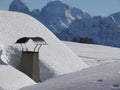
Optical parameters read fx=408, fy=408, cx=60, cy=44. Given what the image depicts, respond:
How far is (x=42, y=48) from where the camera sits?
493 inches

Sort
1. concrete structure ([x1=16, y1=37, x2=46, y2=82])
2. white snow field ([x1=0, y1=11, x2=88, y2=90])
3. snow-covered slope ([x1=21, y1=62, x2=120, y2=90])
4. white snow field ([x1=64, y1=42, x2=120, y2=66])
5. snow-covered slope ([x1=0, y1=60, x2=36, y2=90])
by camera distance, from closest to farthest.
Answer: snow-covered slope ([x1=21, y1=62, x2=120, y2=90]) → snow-covered slope ([x1=0, y1=60, x2=36, y2=90]) → concrete structure ([x1=16, y1=37, x2=46, y2=82]) → white snow field ([x1=0, y1=11, x2=88, y2=90]) → white snow field ([x1=64, y1=42, x2=120, y2=66])

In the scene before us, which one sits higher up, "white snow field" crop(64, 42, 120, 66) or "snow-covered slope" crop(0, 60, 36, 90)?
"snow-covered slope" crop(0, 60, 36, 90)

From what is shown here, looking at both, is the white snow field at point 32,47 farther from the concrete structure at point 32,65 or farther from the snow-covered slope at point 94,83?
the snow-covered slope at point 94,83

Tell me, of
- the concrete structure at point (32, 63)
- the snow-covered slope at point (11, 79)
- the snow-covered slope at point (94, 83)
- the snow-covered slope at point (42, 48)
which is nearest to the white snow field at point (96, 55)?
the snow-covered slope at point (42, 48)

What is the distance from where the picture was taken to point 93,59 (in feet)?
53.5

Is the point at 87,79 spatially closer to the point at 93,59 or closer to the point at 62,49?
the point at 62,49

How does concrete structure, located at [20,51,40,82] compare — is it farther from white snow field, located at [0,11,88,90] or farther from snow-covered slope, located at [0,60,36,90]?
snow-covered slope, located at [0,60,36,90]

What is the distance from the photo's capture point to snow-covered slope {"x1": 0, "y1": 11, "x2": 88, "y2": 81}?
11.3m

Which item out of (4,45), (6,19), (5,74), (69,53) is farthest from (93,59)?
(5,74)

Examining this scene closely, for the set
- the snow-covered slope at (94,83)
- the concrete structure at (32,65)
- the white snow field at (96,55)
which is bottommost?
the white snow field at (96,55)

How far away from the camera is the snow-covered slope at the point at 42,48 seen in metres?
11.3

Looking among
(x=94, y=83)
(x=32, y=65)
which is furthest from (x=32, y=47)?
(x=94, y=83)

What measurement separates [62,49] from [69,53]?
0.29 metres

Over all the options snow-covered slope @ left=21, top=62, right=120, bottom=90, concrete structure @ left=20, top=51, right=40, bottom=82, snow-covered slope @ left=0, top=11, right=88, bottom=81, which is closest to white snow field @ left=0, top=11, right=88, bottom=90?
snow-covered slope @ left=0, top=11, right=88, bottom=81
